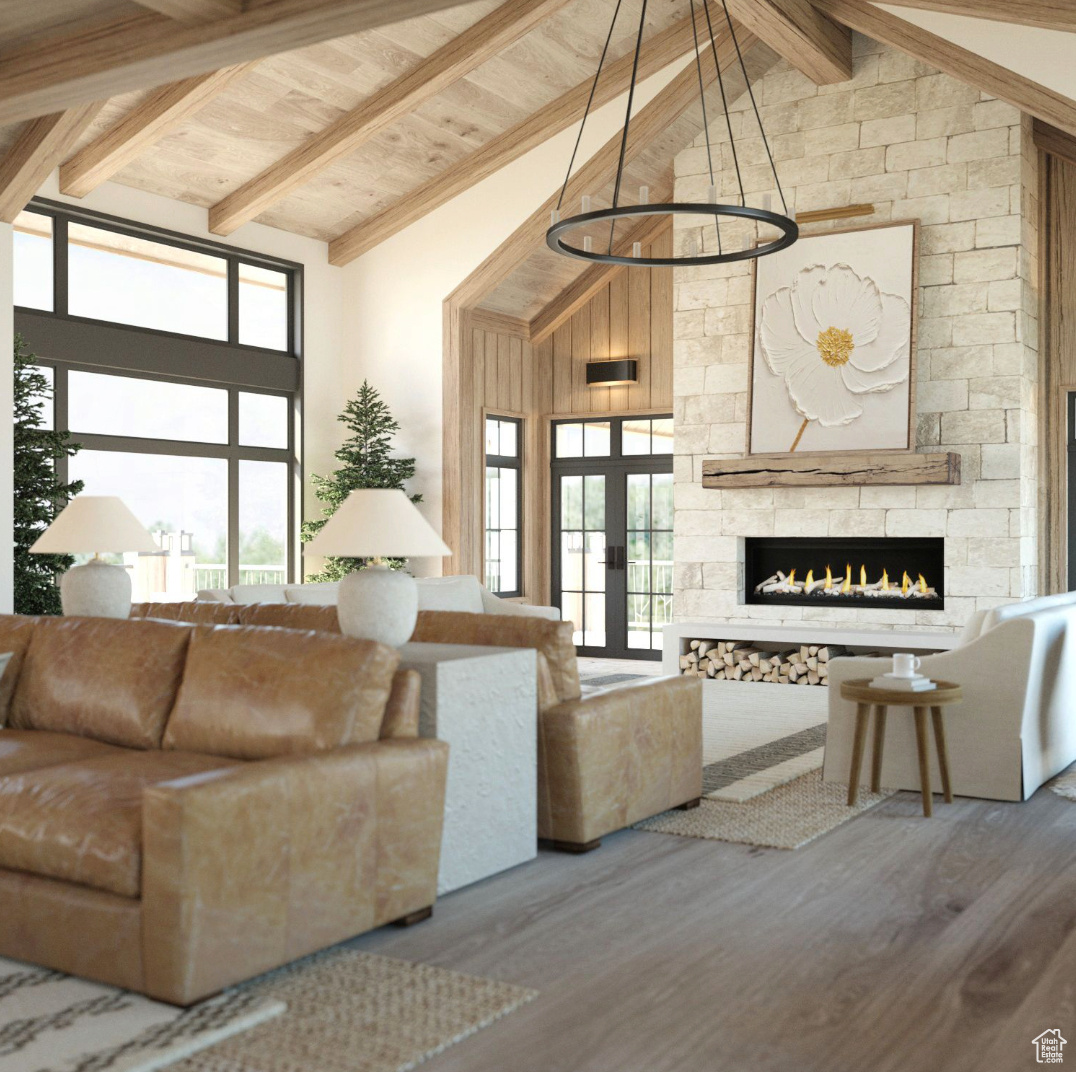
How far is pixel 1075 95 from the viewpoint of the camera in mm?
7594

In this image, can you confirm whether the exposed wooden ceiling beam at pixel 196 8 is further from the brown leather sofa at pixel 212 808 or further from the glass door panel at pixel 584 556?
the glass door panel at pixel 584 556

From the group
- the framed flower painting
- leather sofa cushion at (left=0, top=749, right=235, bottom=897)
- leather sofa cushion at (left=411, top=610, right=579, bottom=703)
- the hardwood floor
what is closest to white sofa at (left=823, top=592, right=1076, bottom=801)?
the hardwood floor

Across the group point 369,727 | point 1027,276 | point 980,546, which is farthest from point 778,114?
point 369,727

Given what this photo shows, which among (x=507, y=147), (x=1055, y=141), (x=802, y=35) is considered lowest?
(x=1055, y=141)

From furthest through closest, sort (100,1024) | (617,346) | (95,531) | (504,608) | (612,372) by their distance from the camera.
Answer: (617,346)
(612,372)
(504,608)
(95,531)
(100,1024)

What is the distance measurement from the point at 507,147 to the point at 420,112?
3.23ft

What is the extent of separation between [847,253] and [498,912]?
6.71 metres

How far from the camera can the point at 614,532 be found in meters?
11.4

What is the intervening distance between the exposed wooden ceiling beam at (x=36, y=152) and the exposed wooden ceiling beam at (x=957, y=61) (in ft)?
16.2

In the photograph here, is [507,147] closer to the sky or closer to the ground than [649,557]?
closer to the sky

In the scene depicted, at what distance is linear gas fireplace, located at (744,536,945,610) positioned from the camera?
906 cm

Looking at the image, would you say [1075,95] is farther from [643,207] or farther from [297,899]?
[297,899]

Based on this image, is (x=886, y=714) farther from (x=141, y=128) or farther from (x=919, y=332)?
(x=141, y=128)

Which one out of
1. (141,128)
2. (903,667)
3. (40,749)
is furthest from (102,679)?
(141,128)
